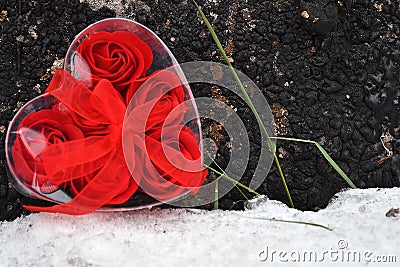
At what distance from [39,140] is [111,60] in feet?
0.59

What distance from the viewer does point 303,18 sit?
1288mm

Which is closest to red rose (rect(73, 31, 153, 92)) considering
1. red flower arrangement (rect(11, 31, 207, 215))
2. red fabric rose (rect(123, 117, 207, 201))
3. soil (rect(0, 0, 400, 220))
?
red flower arrangement (rect(11, 31, 207, 215))

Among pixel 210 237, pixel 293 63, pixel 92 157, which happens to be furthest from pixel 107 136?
pixel 293 63

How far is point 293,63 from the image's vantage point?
4.29 feet

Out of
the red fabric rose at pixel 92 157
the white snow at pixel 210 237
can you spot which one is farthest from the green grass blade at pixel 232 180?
the red fabric rose at pixel 92 157

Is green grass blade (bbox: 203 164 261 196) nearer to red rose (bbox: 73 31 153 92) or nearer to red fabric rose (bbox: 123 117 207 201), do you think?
red fabric rose (bbox: 123 117 207 201)

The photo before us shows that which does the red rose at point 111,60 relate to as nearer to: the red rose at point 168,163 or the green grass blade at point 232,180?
the red rose at point 168,163

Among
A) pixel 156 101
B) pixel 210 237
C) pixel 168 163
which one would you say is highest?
pixel 156 101

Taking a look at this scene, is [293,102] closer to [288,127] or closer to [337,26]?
[288,127]

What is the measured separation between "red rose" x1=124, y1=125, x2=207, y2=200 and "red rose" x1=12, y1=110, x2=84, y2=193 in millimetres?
107

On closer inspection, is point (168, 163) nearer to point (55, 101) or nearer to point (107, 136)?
point (107, 136)

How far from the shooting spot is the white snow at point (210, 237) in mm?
953

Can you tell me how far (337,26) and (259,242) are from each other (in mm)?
545

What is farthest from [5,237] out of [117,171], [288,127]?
[288,127]
